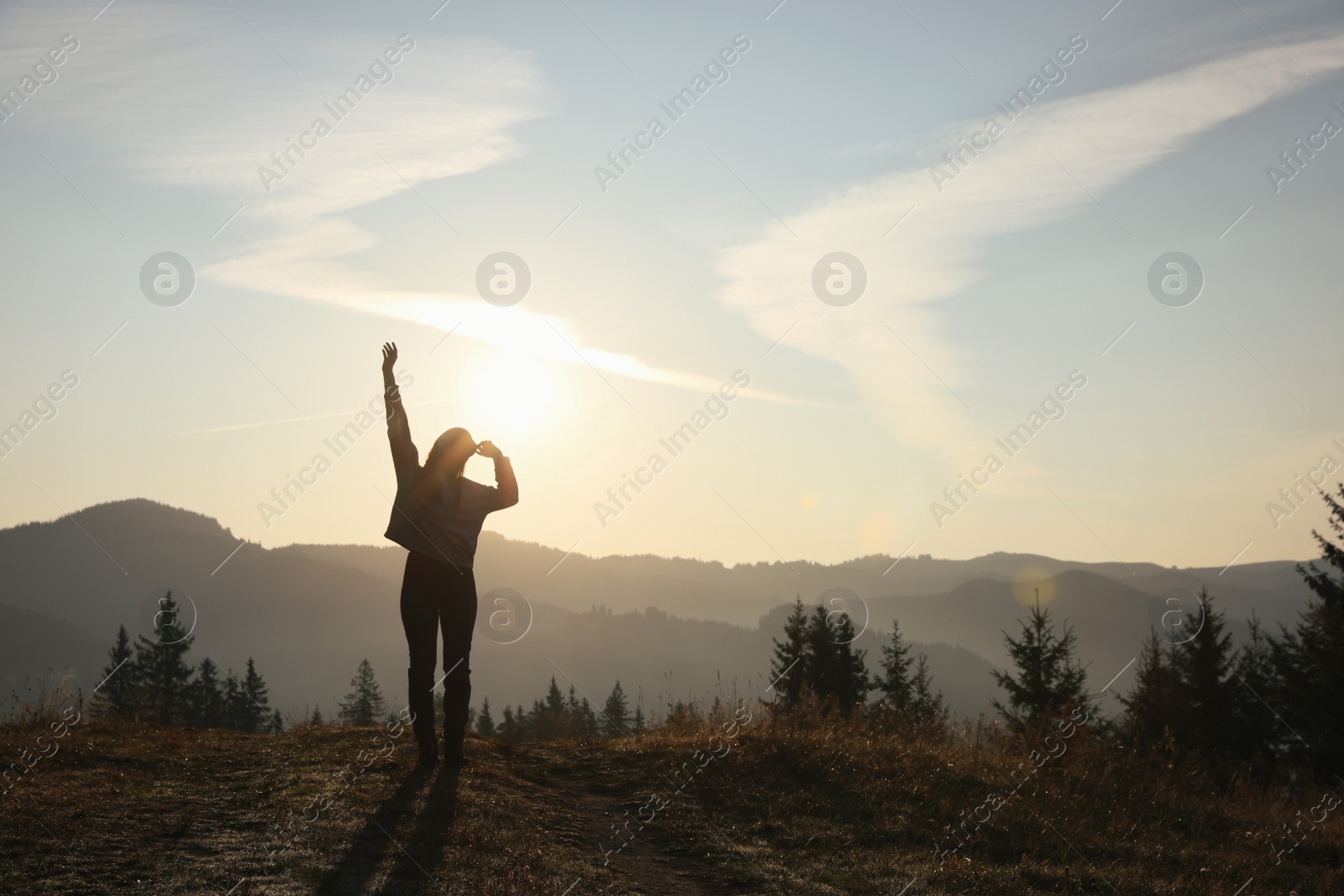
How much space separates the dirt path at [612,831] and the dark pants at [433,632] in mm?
1527


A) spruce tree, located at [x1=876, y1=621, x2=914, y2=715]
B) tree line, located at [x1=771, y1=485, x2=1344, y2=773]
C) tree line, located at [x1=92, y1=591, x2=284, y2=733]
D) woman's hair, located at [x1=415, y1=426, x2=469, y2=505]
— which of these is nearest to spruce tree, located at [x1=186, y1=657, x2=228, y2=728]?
tree line, located at [x1=92, y1=591, x2=284, y2=733]

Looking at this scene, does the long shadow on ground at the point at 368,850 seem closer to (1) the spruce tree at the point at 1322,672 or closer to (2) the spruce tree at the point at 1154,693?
(1) the spruce tree at the point at 1322,672

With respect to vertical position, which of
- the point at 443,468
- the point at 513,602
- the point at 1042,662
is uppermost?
the point at 443,468

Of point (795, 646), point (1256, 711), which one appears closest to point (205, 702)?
point (795, 646)

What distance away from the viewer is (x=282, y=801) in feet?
24.0

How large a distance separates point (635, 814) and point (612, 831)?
2.63ft

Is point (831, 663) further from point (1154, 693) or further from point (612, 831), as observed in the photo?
point (612, 831)

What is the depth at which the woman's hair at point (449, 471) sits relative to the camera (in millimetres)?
8727

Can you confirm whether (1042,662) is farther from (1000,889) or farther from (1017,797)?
(1000,889)

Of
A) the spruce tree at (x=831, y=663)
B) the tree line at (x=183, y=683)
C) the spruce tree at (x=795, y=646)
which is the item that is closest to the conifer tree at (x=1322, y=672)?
the spruce tree at (x=831, y=663)

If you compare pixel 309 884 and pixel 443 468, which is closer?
pixel 309 884

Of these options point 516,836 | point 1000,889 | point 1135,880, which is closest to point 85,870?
point 516,836

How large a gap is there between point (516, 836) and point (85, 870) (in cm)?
296

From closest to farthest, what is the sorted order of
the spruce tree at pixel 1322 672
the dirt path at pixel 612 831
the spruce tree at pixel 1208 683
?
the dirt path at pixel 612 831, the spruce tree at pixel 1322 672, the spruce tree at pixel 1208 683
